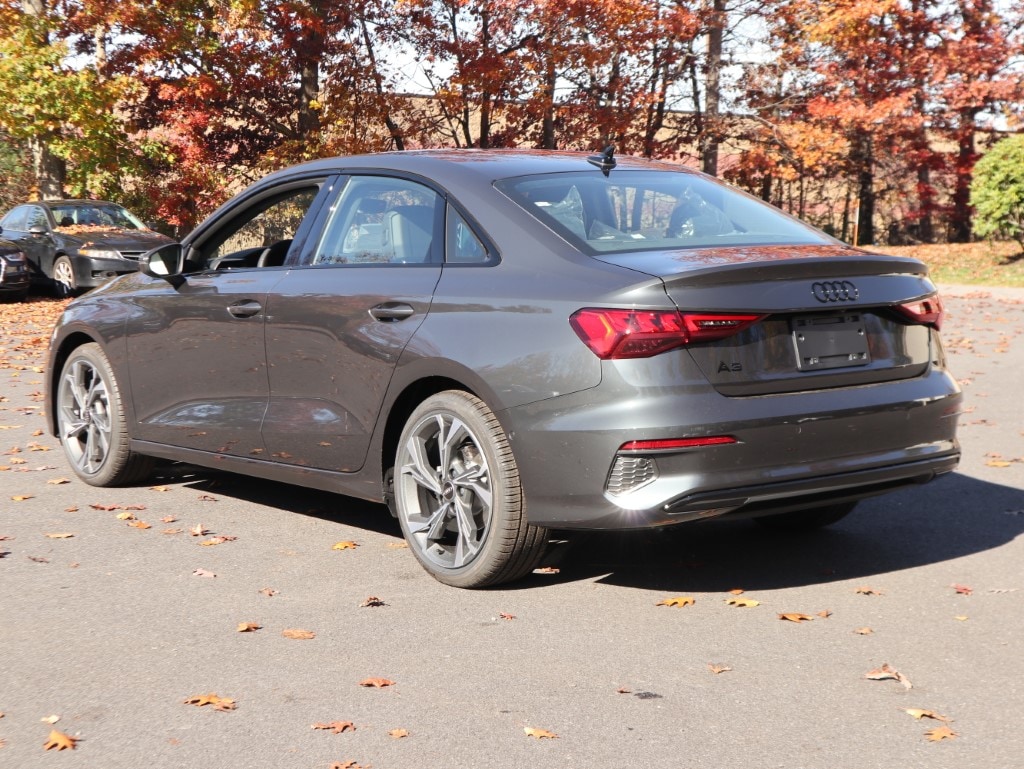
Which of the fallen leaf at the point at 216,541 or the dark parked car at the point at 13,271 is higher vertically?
the dark parked car at the point at 13,271

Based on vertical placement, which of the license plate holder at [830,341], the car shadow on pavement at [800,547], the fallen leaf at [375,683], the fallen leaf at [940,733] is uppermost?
the license plate holder at [830,341]

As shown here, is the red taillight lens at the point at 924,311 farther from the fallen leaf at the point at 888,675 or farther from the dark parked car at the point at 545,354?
the fallen leaf at the point at 888,675

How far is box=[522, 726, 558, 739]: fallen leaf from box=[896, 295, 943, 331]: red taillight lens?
2388mm

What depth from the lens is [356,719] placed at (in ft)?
12.9

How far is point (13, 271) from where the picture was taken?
21391mm

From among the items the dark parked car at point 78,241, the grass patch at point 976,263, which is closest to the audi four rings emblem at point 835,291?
the dark parked car at point 78,241

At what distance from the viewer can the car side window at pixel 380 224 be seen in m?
5.67

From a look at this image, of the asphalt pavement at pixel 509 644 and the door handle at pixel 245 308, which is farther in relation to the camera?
the door handle at pixel 245 308

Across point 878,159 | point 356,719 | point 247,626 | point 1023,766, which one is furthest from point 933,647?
point 878,159

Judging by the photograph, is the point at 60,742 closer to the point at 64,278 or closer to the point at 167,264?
the point at 167,264

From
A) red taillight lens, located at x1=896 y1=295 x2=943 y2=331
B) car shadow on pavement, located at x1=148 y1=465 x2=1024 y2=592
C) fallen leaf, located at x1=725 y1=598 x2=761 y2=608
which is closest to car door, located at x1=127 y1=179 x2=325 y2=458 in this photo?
car shadow on pavement, located at x1=148 y1=465 x2=1024 y2=592

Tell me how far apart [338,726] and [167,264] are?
361 cm

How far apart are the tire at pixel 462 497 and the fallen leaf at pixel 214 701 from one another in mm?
1383

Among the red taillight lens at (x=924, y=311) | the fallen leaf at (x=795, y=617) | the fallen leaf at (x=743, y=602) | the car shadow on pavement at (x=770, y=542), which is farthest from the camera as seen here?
the car shadow on pavement at (x=770, y=542)
